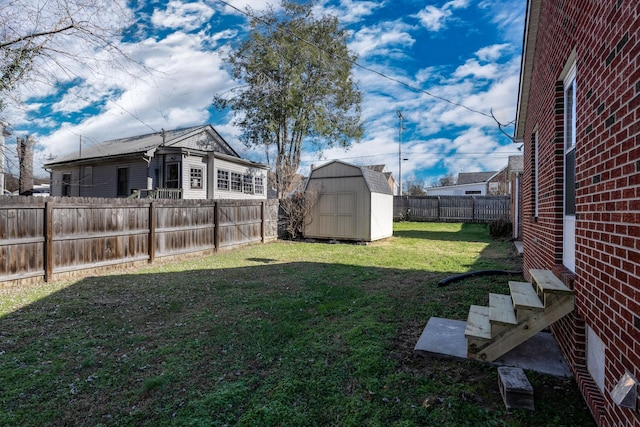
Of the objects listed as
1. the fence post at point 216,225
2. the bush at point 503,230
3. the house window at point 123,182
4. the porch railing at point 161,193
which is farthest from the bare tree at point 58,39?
the bush at point 503,230

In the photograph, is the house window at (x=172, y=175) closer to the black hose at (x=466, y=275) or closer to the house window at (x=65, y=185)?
the house window at (x=65, y=185)

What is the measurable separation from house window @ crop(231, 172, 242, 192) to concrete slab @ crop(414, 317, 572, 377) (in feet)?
52.8

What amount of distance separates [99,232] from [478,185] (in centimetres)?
3618

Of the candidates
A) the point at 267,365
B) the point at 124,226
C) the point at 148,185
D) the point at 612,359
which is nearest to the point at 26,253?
the point at 124,226

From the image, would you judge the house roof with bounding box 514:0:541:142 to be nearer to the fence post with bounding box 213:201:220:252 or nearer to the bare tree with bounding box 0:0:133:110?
the bare tree with bounding box 0:0:133:110

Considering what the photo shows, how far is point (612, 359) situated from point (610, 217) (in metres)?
0.81

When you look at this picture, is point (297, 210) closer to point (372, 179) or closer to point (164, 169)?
point (372, 179)

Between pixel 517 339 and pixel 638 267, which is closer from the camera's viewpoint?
pixel 638 267

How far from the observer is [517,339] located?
9.34 feet

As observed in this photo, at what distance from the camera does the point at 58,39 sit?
5230mm

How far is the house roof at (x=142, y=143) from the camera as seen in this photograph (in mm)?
17047

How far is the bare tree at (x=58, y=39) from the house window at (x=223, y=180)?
12.0 metres

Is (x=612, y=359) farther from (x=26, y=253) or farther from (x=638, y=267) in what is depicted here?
(x=26, y=253)

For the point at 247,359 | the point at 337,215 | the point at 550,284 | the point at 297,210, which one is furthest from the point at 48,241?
the point at 337,215
